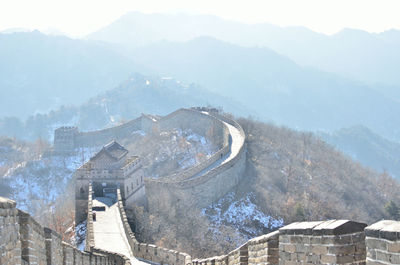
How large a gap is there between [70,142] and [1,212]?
7512cm

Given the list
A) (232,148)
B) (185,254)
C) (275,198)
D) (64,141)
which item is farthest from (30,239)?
(64,141)

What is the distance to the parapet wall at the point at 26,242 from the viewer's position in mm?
8117

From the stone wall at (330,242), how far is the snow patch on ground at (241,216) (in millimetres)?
36221

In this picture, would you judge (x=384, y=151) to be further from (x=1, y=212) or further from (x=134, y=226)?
(x=1, y=212)

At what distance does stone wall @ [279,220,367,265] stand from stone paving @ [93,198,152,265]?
576 inches

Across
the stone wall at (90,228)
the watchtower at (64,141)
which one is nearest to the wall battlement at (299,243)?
the stone wall at (90,228)

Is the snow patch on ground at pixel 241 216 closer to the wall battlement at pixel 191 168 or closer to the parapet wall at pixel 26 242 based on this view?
the wall battlement at pixel 191 168

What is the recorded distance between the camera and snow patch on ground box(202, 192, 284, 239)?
46406mm

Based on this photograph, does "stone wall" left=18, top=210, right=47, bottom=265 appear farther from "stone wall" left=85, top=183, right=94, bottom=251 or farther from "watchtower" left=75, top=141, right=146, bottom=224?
"watchtower" left=75, top=141, right=146, bottom=224

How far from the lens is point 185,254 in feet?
68.3

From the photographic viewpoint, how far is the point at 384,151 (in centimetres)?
18038

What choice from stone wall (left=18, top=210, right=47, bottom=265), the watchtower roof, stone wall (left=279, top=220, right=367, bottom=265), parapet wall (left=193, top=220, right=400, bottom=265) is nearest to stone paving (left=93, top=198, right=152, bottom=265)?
the watchtower roof

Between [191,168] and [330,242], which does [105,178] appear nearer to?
[191,168]

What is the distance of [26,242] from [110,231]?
18.5 metres
